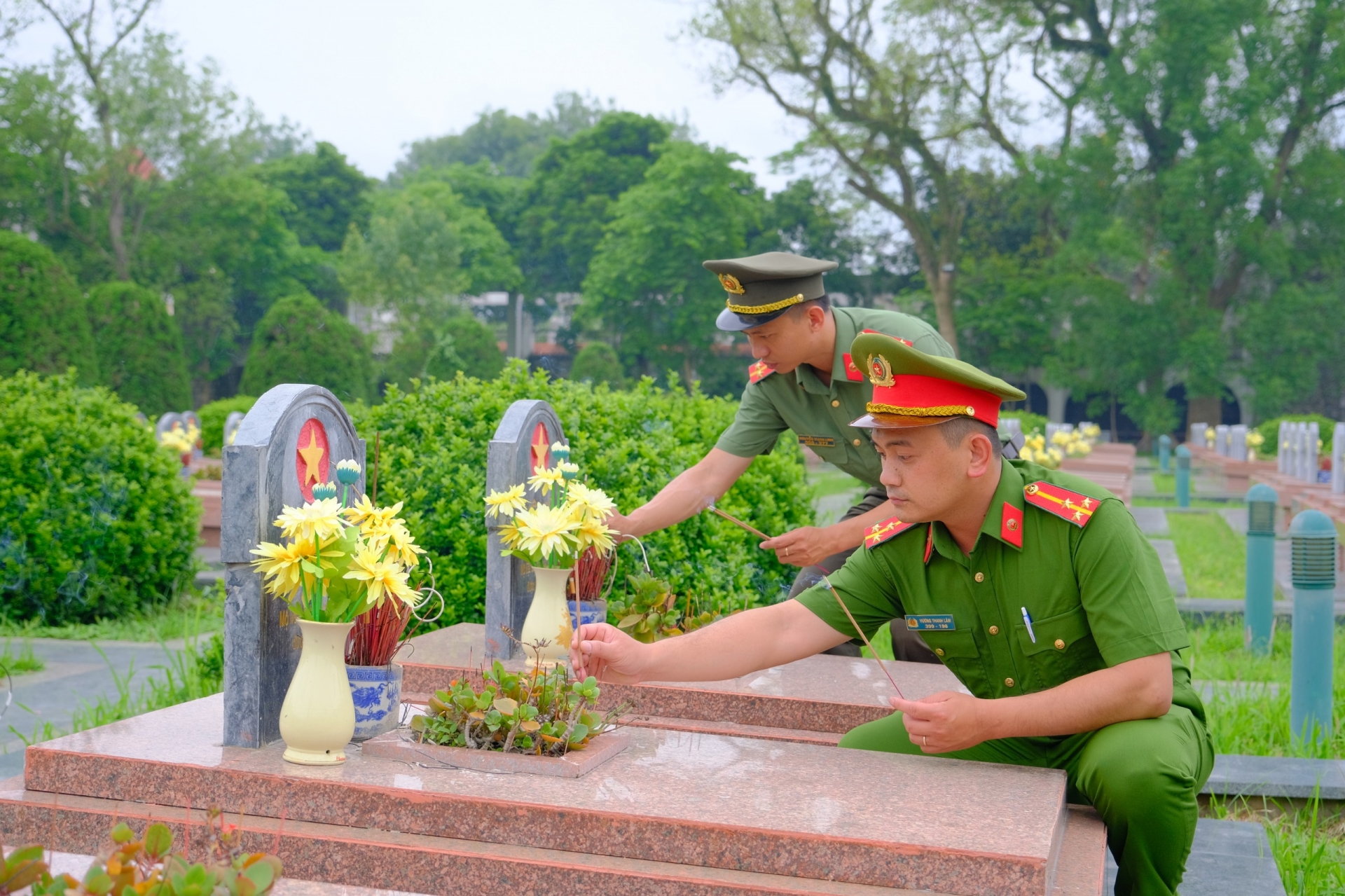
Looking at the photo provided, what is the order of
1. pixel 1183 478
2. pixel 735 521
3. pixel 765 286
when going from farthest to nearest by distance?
pixel 1183 478, pixel 765 286, pixel 735 521

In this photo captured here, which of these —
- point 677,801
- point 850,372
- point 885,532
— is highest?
point 850,372

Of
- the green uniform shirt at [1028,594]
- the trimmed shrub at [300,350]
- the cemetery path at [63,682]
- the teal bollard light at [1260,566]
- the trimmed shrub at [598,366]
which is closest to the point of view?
the green uniform shirt at [1028,594]

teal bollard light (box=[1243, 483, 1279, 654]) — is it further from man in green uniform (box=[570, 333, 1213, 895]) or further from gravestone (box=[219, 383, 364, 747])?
gravestone (box=[219, 383, 364, 747])

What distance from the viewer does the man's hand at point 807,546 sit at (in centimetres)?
432

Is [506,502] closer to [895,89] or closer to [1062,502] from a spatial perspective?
[1062,502]

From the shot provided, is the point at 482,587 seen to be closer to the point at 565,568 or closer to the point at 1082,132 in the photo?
the point at 565,568

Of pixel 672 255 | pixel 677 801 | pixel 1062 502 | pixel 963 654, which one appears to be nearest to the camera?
pixel 677 801

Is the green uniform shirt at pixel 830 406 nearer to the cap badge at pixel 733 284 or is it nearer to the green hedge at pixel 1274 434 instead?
the cap badge at pixel 733 284

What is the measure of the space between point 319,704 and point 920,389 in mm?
1589

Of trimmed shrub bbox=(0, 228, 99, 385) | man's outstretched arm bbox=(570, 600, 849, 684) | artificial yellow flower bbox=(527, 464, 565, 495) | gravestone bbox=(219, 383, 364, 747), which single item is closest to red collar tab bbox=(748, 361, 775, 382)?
artificial yellow flower bbox=(527, 464, 565, 495)

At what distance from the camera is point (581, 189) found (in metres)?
50.2

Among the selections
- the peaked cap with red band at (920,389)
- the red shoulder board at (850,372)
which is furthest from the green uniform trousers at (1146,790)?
the red shoulder board at (850,372)

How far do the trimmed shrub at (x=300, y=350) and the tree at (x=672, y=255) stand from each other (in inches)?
710

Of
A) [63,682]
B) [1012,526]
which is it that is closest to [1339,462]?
[1012,526]
